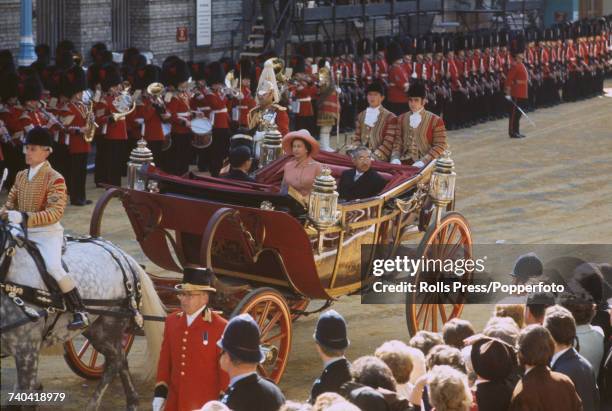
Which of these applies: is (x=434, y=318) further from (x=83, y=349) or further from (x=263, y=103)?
(x=263, y=103)

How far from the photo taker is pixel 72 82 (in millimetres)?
14555

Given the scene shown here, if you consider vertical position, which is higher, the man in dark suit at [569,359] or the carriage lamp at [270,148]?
the carriage lamp at [270,148]

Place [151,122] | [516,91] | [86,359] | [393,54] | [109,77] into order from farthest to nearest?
[516,91] < [393,54] < [151,122] < [109,77] < [86,359]

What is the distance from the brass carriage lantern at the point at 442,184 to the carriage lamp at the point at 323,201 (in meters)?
1.40

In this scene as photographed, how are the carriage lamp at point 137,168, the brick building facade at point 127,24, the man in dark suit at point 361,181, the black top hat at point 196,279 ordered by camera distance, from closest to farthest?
the black top hat at point 196,279 → the carriage lamp at point 137,168 → the man in dark suit at point 361,181 → the brick building facade at point 127,24

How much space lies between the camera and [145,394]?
8656 mm

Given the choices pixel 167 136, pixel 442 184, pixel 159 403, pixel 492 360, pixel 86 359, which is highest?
pixel 442 184

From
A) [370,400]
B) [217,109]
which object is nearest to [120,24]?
[217,109]

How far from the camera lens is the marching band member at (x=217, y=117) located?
55.0 feet

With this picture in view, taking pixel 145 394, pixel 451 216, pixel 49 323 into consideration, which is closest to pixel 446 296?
pixel 451 216

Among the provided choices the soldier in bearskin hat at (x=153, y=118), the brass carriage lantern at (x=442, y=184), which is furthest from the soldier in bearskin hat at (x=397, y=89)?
the brass carriage lantern at (x=442, y=184)

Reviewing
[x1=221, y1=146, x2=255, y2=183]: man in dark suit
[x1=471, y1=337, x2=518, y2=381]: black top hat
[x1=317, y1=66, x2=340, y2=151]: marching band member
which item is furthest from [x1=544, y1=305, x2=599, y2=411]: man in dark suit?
[x1=317, y1=66, x2=340, y2=151]: marching band member

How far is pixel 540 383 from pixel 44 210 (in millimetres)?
3205

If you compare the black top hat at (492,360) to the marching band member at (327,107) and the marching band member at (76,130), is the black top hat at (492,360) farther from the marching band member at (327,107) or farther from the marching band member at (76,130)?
the marching band member at (327,107)
